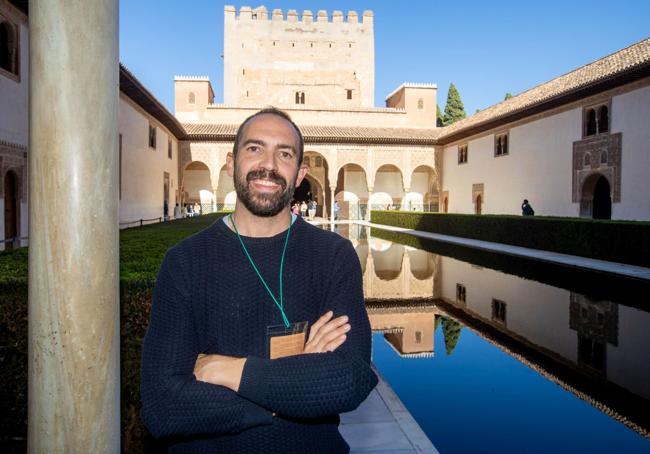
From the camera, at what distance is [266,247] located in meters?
1.44

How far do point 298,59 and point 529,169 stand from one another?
1940cm

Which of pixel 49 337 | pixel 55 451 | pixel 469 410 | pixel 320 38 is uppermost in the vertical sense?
pixel 320 38

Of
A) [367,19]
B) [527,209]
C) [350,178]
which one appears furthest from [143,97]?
[367,19]

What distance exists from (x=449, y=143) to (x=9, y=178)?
22.7 meters

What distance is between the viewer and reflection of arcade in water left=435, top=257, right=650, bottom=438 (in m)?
3.72

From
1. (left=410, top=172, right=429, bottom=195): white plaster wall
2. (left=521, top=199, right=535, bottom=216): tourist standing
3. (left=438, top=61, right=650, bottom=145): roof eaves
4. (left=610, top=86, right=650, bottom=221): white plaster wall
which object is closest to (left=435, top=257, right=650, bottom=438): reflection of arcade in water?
(left=610, top=86, right=650, bottom=221): white plaster wall

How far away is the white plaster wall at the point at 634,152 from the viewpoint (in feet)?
45.0

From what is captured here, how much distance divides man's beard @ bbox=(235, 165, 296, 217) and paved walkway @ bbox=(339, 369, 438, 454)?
1692mm

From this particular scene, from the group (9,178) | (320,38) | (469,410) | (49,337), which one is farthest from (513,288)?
(320,38)

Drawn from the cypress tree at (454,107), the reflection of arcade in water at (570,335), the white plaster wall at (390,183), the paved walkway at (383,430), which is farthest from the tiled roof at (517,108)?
the cypress tree at (454,107)

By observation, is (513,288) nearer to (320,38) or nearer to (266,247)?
(266,247)

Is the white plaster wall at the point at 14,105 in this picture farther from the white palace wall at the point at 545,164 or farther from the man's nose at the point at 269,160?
the white palace wall at the point at 545,164

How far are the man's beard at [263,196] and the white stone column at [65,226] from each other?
15.6 inches

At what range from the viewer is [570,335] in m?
5.21
